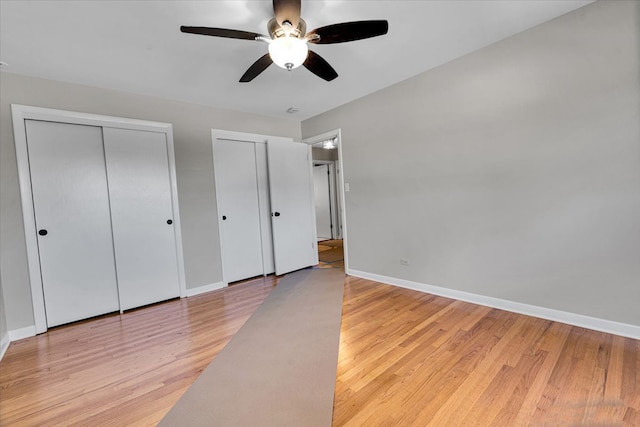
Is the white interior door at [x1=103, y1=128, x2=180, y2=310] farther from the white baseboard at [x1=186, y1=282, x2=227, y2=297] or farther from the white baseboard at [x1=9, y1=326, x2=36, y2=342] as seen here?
the white baseboard at [x1=9, y1=326, x2=36, y2=342]

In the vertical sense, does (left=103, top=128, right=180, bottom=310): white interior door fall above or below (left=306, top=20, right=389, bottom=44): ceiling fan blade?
below

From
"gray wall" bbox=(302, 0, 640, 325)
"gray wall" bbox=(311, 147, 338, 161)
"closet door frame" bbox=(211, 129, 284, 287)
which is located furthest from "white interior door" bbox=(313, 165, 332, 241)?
"gray wall" bbox=(302, 0, 640, 325)

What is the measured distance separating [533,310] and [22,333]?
4.67 m

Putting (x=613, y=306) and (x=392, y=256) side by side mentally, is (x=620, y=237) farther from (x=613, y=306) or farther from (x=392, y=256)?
(x=392, y=256)

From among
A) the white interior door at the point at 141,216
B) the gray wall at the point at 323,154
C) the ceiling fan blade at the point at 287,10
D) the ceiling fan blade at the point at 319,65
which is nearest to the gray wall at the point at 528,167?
the ceiling fan blade at the point at 319,65

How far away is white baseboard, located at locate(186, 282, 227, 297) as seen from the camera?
11.2 feet

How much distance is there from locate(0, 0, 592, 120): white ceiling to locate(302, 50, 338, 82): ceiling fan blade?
27 cm

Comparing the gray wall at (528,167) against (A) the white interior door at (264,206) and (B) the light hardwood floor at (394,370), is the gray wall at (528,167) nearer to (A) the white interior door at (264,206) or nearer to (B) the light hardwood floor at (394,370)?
(B) the light hardwood floor at (394,370)

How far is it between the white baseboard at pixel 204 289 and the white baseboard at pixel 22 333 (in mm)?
1351

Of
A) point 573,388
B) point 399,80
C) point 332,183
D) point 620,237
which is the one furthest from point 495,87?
point 332,183

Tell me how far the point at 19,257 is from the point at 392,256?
3832 millimetres

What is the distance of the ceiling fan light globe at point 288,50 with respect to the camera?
5.49 feet

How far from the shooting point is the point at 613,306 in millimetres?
2014

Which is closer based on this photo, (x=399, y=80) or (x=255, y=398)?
(x=255, y=398)
